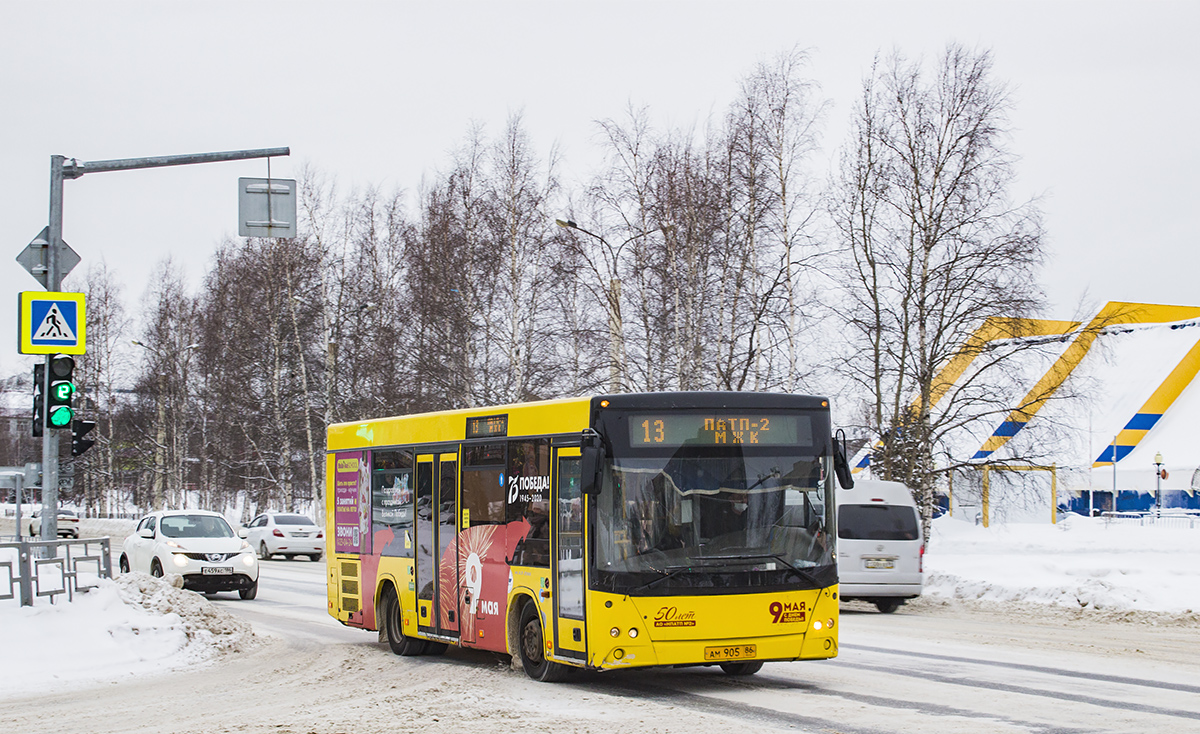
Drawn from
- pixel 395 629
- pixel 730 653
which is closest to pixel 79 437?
pixel 395 629

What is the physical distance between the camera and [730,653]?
35.3 feet

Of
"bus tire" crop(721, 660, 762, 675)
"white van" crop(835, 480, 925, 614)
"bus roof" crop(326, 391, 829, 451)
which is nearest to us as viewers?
"bus roof" crop(326, 391, 829, 451)

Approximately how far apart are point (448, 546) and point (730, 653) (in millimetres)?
3985

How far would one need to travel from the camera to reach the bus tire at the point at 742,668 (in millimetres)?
12287

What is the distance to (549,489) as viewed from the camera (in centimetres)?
1171

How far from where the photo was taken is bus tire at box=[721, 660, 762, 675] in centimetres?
1229

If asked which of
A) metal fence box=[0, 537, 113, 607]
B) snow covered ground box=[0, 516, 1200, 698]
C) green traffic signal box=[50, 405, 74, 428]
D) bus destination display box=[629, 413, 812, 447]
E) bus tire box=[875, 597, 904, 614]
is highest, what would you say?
green traffic signal box=[50, 405, 74, 428]

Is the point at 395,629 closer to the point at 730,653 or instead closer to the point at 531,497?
the point at 531,497

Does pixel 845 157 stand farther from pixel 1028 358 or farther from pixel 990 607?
pixel 990 607

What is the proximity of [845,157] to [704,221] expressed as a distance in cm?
438

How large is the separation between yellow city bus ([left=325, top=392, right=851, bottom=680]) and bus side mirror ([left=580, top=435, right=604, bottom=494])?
1cm

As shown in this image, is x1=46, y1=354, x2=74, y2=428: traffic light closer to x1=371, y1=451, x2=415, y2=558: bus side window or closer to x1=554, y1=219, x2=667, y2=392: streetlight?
x1=371, y1=451, x2=415, y2=558: bus side window

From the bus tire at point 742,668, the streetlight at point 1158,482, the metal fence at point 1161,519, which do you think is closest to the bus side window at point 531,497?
the bus tire at point 742,668

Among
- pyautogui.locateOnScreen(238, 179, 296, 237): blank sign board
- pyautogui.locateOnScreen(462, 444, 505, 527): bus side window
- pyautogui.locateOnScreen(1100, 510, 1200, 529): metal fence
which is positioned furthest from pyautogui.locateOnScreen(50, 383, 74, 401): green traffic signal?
pyautogui.locateOnScreen(1100, 510, 1200, 529): metal fence
